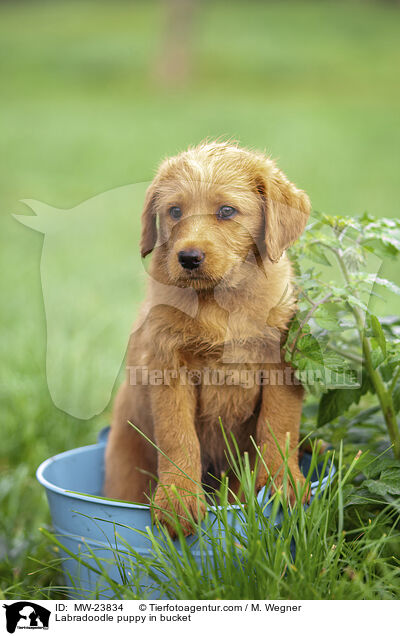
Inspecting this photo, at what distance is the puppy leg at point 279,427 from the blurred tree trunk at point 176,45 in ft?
35.0

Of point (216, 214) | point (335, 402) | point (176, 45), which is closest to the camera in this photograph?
point (216, 214)

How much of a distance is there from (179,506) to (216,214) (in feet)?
2.60

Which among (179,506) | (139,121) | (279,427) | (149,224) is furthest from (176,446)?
(139,121)

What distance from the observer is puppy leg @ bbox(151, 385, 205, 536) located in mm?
1877

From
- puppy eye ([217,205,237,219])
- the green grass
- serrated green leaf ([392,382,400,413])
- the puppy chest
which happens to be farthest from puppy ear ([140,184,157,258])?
serrated green leaf ([392,382,400,413])

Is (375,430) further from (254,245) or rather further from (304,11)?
(304,11)

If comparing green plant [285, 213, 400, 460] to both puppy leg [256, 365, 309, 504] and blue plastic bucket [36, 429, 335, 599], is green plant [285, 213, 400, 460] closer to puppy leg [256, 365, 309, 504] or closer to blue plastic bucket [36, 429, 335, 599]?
puppy leg [256, 365, 309, 504]

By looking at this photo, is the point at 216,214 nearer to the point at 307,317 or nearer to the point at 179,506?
the point at 307,317

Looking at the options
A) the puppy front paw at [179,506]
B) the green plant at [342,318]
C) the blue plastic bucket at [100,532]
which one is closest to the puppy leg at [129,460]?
the blue plastic bucket at [100,532]

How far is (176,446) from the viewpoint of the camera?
195cm

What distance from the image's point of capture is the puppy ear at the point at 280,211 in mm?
1919
